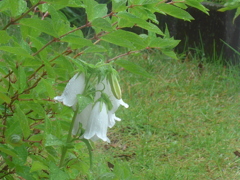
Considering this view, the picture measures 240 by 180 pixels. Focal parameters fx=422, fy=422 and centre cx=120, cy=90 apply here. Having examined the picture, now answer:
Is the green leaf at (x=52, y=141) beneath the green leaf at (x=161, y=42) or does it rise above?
beneath

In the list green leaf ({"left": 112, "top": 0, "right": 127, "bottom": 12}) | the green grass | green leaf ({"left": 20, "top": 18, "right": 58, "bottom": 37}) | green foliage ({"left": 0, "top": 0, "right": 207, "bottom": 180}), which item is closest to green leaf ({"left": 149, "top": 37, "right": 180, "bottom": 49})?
green foliage ({"left": 0, "top": 0, "right": 207, "bottom": 180})

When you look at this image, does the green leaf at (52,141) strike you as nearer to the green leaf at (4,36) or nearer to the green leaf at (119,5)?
the green leaf at (4,36)

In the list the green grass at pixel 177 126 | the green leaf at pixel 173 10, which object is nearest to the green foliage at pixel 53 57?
the green leaf at pixel 173 10

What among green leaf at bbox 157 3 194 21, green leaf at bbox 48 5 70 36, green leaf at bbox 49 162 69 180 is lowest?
green leaf at bbox 49 162 69 180

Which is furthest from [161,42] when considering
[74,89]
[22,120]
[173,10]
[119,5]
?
[22,120]

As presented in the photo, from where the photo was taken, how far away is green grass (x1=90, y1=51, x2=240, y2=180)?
237cm

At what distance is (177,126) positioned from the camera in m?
2.92

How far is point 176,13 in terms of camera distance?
47.1 inches

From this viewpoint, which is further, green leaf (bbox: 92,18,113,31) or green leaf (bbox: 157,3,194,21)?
green leaf (bbox: 157,3,194,21)

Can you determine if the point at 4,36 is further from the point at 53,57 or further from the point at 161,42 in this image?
the point at 161,42

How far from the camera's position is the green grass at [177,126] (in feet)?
7.77

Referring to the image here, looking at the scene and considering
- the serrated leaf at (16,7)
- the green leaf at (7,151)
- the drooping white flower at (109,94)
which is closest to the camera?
the serrated leaf at (16,7)

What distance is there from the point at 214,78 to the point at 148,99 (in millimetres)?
828

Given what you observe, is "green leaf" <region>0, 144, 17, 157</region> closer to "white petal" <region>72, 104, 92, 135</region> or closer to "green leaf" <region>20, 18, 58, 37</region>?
"white petal" <region>72, 104, 92, 135</region>
